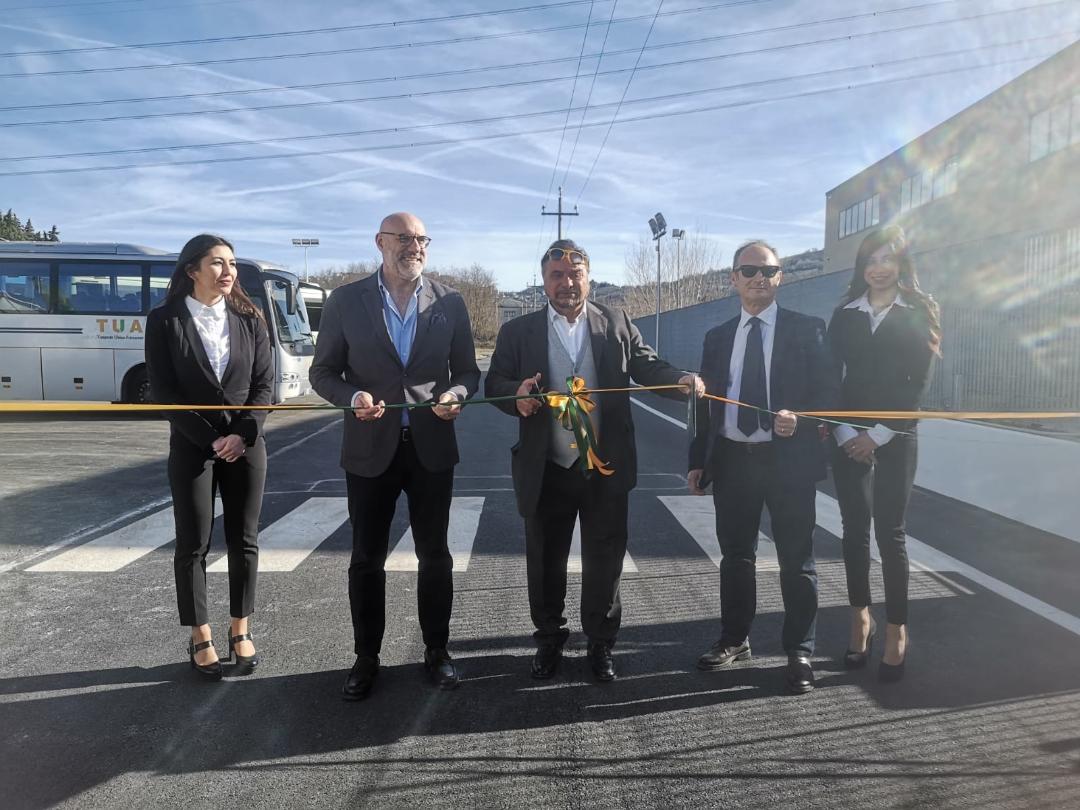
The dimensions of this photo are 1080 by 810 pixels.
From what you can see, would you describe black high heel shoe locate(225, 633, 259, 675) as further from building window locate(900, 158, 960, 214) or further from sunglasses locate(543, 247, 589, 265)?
building window locate(900, 158, 960, 214)

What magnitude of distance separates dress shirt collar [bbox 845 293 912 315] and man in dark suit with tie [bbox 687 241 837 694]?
0.93 feet

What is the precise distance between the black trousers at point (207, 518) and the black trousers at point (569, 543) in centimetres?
141

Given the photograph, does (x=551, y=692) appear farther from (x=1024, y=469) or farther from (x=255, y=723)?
(x=1024, y=469)

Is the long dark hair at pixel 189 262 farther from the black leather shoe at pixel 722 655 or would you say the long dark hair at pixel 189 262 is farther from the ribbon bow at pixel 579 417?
the black leather shoe at pixel 722 655

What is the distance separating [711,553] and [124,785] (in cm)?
417

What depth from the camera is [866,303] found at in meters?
3.75

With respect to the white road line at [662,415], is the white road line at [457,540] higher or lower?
lower

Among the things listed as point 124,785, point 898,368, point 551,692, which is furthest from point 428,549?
point 898,368

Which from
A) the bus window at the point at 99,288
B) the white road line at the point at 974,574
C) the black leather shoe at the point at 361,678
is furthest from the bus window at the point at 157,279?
the black leather shoe at the point at 361,678

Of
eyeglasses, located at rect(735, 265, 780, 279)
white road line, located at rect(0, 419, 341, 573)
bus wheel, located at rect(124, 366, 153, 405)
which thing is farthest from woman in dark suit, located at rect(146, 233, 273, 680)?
bus wheel, located at rect(124, 366, 153, 405)

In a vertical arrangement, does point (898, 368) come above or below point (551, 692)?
above

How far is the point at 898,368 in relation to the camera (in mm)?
3600

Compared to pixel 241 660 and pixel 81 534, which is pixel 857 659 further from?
pixel 81 534

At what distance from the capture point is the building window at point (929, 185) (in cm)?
3444
